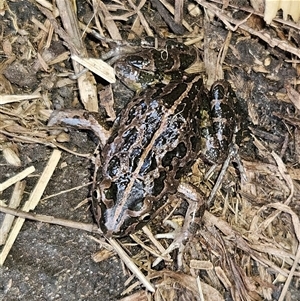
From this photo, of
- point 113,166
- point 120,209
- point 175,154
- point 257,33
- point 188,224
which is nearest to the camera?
point 120,209

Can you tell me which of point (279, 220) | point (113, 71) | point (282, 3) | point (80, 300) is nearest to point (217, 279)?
point (279, 220)

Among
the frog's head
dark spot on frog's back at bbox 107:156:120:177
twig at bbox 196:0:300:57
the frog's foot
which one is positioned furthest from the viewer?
twig at bbox 196:0:300:57

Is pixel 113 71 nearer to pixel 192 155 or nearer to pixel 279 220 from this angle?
pixel 192 155

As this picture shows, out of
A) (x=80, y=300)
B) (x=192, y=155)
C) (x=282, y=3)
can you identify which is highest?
(x=282, y=3)

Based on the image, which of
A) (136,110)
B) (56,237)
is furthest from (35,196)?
(136,110)

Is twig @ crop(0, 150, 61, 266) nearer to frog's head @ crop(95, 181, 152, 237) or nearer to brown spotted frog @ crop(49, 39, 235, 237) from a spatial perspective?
brown spotted frog @ crop(49, 39, 235, 237)

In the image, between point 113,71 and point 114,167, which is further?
point 113,71

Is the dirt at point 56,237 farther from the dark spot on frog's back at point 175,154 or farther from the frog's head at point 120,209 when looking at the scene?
the dark spot on frog's back at point 175,154

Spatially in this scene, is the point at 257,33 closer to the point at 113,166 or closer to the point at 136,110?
the point at 136,110

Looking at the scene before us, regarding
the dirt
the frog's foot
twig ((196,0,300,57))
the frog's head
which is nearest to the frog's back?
the frog's head
